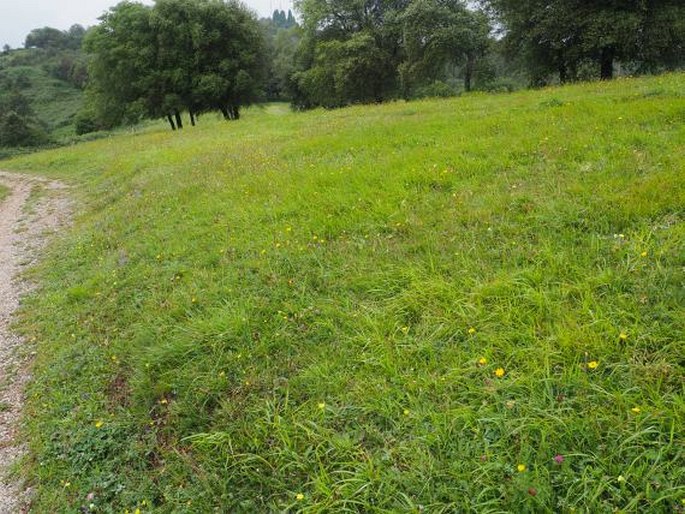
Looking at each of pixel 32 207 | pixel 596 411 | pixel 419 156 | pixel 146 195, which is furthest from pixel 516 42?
pixel 596 411

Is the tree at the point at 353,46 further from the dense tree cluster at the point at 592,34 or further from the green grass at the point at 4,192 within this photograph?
the green grass at the point at 4,192

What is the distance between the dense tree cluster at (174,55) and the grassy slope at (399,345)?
118 feet

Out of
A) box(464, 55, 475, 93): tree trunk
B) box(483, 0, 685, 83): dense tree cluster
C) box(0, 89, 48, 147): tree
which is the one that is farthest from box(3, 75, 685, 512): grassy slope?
box(0, 89, 48, 147): tree

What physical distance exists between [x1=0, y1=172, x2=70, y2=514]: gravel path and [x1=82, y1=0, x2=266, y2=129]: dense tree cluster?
17.5 metres

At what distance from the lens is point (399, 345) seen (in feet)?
15.0

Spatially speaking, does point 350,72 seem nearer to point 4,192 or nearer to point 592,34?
point 592,34

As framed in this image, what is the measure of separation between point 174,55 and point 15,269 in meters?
35.2

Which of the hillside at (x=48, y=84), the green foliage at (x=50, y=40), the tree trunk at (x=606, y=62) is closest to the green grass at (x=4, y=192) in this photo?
the tree trunk at (x=606, y=62)

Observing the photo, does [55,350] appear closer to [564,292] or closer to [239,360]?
[239,360]

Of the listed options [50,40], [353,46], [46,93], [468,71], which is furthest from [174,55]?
[50,40]

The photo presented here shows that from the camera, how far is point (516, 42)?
27875mm

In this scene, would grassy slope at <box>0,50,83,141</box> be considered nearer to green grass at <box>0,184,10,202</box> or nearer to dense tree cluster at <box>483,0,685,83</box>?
green grass at <box>0,184,10,202</box>

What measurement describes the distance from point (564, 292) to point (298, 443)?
305 cm

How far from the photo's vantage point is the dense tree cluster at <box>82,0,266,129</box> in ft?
129
